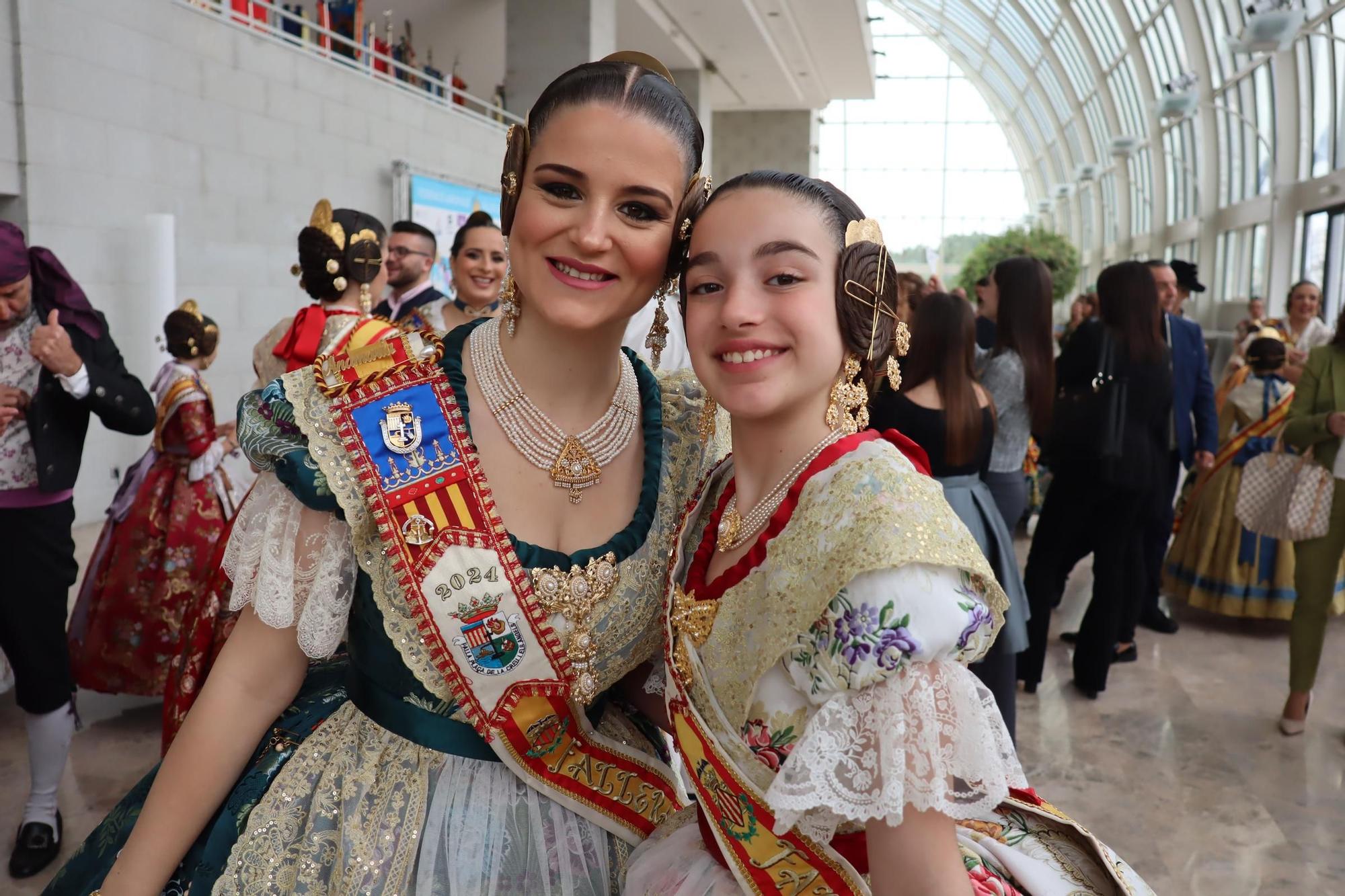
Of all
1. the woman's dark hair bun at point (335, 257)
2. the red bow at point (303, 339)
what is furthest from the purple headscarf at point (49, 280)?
the woman's dark hair bun at point (335, 257)

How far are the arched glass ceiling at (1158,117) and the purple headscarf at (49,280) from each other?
9.16 m

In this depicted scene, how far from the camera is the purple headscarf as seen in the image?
245 cm

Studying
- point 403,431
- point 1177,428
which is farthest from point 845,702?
point 1177,428

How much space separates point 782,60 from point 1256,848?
46.3 feet

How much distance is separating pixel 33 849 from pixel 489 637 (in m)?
2.03

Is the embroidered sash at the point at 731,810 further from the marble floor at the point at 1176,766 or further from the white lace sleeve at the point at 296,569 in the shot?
the marble floor at the point at 1176,766

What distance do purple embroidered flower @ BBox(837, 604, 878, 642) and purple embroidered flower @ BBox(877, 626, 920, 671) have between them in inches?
0.5

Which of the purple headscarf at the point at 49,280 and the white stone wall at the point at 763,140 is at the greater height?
the white stone wall at the point at 763,140

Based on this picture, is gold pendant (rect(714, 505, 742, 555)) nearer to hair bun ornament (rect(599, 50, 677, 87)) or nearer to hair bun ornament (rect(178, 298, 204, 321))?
hair bun ornament (rect(599, 50, 677, 87))

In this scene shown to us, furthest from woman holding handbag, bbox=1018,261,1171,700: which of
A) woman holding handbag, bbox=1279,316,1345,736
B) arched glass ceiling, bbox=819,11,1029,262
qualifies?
arched glass ceiling, bbox=819,11,1029,262

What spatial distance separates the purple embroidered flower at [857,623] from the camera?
3.04ft

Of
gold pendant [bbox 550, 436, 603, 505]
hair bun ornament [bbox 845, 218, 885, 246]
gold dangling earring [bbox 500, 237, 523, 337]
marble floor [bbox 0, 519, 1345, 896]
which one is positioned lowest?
marble floor [bbox 0, 519, 1345, 896]

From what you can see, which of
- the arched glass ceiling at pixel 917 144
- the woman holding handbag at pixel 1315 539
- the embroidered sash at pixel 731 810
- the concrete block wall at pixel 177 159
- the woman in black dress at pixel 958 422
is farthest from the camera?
the arched glass ceiling at pixel 917 144

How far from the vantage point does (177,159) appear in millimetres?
5762
